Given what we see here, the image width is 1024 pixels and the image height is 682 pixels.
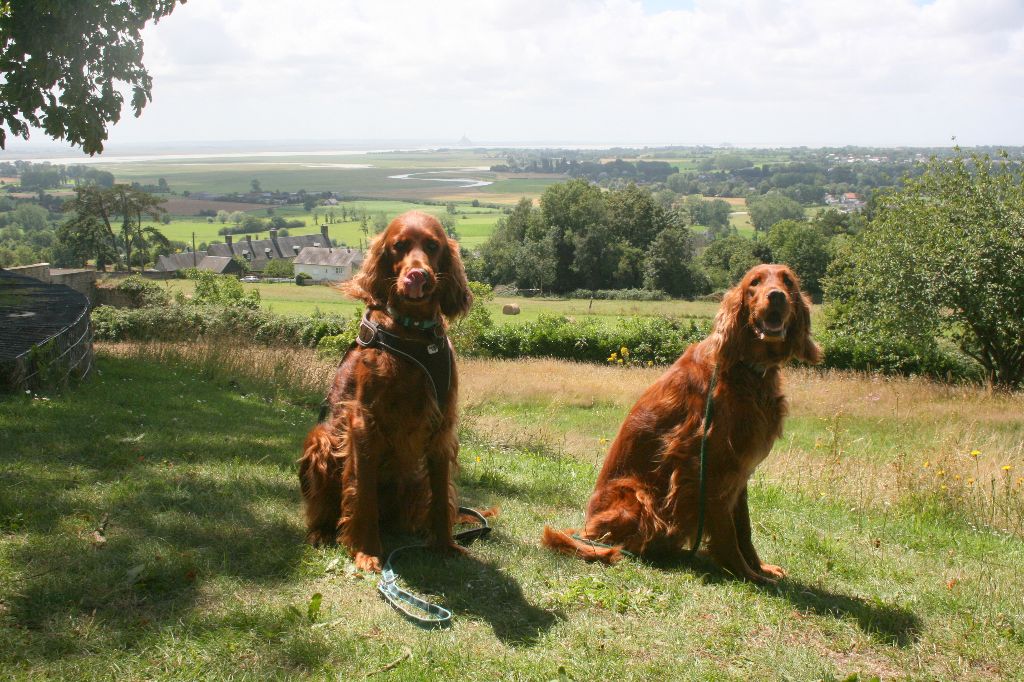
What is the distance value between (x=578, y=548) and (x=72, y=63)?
409 inches

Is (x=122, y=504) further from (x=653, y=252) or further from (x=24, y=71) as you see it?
(x=653, y=252)

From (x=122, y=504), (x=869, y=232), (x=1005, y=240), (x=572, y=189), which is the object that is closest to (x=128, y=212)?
(x=572, y=189)

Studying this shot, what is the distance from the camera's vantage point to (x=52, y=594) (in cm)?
343

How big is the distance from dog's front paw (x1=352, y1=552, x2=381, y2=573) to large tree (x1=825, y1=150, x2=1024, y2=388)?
2148 centimetres

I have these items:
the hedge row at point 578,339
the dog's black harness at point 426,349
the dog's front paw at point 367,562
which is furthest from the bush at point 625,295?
the dog's front paw at point 367,562

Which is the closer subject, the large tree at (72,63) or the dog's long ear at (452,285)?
the dog's long ear at (452,285)

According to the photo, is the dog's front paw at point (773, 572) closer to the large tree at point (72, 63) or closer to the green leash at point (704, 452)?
the green leash at point (704, 452)

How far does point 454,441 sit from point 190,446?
3082 millimetres

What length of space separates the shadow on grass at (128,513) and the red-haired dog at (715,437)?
78.4 inches

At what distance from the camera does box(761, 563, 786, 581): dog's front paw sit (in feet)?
14.8

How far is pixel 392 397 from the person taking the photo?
4145 millimetres

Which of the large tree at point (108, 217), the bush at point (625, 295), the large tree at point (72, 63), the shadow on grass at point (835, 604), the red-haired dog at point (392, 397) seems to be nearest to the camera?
the shadow on grass at point (835, 604)

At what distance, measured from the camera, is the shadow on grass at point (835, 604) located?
3.72 meters

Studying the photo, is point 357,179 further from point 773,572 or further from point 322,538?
point 773,572
